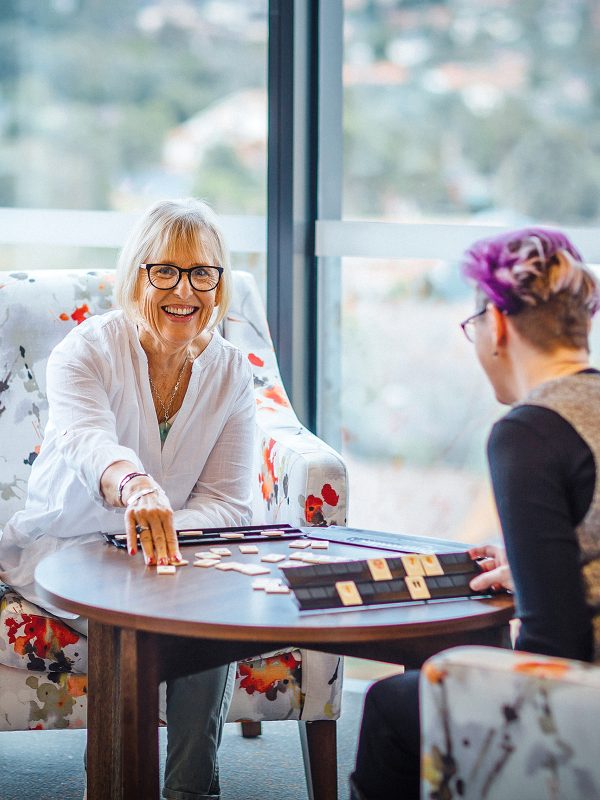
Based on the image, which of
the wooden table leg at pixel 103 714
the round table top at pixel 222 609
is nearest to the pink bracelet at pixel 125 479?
the round table top at pixel 222 609

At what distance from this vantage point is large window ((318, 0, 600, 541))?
280 centimetres

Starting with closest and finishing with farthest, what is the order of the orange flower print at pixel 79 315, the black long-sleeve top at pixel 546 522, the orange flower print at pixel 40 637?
the black long-sleeve top at pixel 546 522 < the orange flower print at pixel 40 637 < the orange flower print at pixel 79 315

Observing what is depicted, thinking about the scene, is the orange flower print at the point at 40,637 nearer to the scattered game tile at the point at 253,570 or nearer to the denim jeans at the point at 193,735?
the denim jeans at the point at 193,735

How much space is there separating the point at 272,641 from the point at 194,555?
374mm

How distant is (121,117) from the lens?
3.21 metres

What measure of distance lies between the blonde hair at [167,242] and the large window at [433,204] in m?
0.92

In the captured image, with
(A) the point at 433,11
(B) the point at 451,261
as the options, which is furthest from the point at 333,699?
(A) the point at 433,11

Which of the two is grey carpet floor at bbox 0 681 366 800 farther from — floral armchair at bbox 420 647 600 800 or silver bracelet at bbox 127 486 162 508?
floral armchair at bbox 420 647 600 800

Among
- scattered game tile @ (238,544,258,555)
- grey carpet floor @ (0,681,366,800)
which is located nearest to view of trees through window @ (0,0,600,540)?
grey carpet floor @ (0,681,366,800)

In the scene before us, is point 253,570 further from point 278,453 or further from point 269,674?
point 278,453

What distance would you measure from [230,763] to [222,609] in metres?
1.22

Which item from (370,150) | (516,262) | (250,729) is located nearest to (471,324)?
(516,262)

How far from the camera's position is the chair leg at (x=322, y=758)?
2.13 metres

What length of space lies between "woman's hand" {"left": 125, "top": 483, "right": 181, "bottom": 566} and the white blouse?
0.30m
